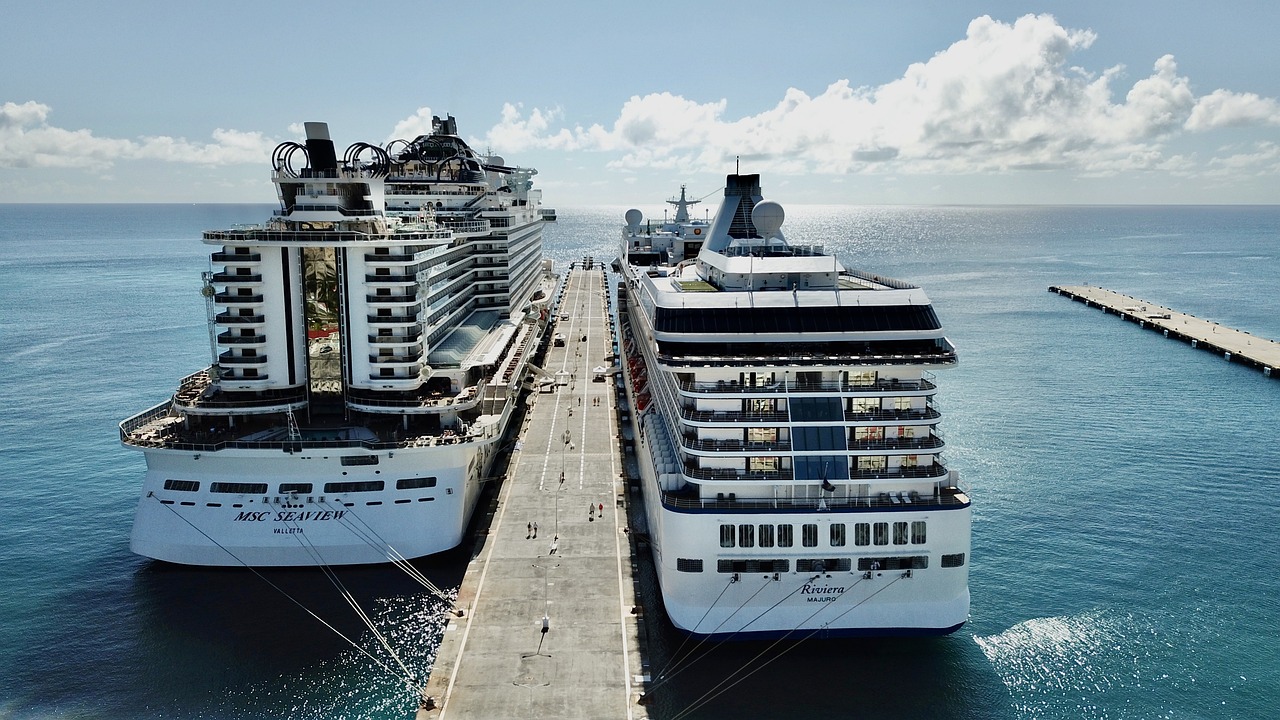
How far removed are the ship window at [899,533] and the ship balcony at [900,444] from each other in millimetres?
2784

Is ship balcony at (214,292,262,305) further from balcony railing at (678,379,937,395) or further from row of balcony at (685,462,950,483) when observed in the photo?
row of balcony at (685,462,950,483)

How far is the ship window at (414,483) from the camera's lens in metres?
41.0

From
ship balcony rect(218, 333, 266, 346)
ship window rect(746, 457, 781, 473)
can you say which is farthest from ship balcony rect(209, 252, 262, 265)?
ship window rect(746, 457, 781, 473)

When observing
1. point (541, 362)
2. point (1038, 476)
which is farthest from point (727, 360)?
point (541, 362)

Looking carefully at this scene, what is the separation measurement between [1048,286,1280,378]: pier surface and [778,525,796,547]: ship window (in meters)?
74.4

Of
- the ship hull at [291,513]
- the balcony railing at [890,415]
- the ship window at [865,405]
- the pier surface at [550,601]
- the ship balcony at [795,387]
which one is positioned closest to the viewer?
the pier surface at [550,601]

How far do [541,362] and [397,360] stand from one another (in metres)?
30.9

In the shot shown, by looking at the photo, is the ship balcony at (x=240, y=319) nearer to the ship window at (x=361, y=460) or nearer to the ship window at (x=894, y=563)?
the ship window at (x=361, y=460)

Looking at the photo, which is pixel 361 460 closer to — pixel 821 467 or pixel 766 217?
pixel 821 467

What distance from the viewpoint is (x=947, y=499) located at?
3344 centimetres

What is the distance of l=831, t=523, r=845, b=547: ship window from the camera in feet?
107

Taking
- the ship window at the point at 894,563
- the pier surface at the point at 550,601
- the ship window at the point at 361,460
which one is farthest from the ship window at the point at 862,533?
the ship window at the point at 361,460

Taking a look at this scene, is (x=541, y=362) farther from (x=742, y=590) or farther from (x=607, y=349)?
(x=742, y=590)

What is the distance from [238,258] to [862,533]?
111ft
